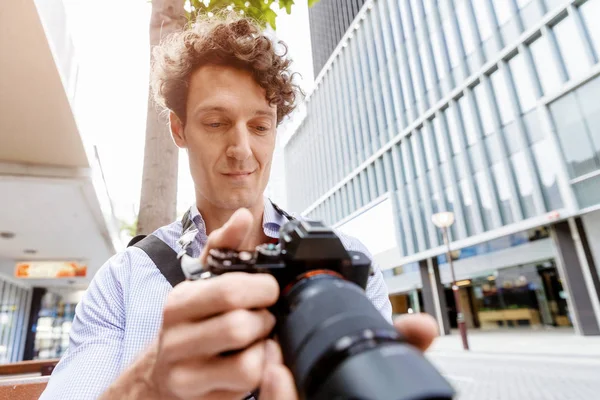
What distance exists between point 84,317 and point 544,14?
20631 millimetres

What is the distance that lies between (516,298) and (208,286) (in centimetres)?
2623

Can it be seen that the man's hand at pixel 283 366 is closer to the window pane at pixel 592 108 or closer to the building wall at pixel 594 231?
the window pane at pixel 592 108

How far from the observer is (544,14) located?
16.5 m

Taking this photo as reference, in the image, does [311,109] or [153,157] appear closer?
[153,157]

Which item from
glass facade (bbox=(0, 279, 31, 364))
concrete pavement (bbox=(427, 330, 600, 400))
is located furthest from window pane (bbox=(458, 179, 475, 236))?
glass facade (bbox=(0, 279, 31, 364))

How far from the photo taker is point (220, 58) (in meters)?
1.71

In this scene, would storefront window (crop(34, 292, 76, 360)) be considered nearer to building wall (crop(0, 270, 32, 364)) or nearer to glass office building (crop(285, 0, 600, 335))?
building wall (crop(0, 270, 32, 364))

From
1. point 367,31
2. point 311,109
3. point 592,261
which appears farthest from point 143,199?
point 311,109

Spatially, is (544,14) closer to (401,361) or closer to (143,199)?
(143,199)

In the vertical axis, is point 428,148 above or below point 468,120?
below

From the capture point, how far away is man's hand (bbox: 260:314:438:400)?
635mm

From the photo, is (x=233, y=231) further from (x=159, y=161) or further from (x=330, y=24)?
(x=330, y=24)

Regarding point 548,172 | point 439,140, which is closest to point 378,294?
point 548,172

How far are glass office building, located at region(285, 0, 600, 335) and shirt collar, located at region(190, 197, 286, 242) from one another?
13717 millimetres
